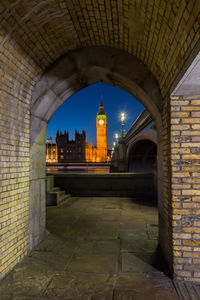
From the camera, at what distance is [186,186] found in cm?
346

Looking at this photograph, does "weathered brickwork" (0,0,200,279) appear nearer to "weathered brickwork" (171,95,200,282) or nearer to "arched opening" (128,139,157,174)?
"weathered brickwork" (171,95,200,282)

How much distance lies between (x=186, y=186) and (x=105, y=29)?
11.0 ft

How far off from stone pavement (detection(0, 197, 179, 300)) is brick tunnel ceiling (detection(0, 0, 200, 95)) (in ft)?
11.0

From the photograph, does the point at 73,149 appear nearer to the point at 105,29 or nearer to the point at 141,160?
the point at 141,160

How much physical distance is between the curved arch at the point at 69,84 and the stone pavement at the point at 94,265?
2.71 feet

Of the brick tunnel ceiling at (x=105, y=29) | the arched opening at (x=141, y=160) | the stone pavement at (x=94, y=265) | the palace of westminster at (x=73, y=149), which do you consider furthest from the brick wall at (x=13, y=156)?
the palace of westminster at (x=73, y=149)

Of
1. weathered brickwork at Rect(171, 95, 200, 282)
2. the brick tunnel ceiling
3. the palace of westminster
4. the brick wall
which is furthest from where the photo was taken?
the palace of westminster

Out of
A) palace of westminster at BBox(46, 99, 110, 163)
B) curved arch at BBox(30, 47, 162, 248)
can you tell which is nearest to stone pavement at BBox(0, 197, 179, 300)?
curved arch at BBox(30, 47, 162, 248)

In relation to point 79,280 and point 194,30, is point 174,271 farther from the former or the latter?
point 194,30

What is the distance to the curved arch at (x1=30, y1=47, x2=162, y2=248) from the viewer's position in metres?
4.57

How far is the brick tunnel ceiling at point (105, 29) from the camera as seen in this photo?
8.98 ft

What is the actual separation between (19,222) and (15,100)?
2442mm

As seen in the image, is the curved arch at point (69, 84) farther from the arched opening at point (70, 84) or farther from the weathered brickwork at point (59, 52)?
the weathered brickwork at point (59, 52)

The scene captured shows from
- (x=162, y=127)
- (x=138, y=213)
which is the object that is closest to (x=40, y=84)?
(x=162, y=127)
